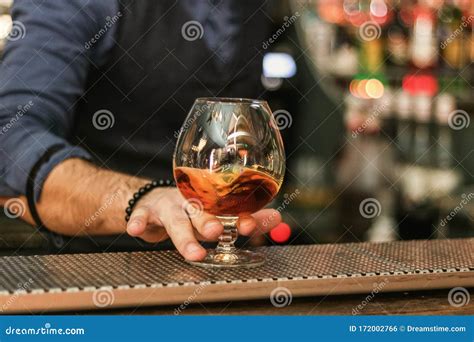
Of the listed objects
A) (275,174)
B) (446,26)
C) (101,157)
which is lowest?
(101,157)

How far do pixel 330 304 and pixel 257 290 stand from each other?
4.3 inches

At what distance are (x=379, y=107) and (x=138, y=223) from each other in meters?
3.77

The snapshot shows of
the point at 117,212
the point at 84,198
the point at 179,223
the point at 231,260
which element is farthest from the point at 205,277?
the point at 84,198

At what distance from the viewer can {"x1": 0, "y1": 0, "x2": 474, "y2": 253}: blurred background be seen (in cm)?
490

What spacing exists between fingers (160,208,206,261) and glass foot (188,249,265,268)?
0.01 m

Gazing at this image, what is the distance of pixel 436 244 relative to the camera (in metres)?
1.50

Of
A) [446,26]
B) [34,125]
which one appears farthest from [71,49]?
[446,26]

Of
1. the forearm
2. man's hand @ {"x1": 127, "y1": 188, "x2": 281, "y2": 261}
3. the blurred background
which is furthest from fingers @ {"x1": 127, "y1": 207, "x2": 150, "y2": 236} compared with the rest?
the blurred background

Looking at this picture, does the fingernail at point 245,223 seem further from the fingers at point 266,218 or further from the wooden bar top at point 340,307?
the wooden bar top at point 340,307

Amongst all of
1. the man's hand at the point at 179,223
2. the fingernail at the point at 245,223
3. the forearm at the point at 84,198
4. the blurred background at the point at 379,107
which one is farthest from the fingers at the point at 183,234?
the blurred background at the point at 379,107

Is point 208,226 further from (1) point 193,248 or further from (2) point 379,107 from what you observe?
(2) point 379,107

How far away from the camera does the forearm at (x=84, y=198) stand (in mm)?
2021

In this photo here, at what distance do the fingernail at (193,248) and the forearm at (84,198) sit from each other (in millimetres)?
670

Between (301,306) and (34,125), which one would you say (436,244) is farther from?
(34,125)
